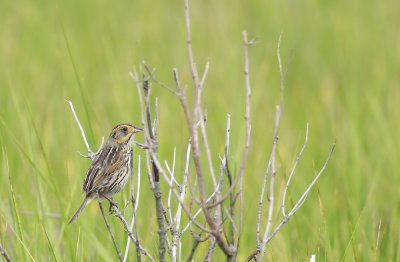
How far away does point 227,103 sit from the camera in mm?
6777

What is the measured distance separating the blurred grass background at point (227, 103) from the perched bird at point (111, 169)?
10cm

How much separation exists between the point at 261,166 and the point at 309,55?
266cm

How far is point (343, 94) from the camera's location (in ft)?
22.5

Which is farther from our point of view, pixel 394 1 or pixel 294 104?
pixel 394 1

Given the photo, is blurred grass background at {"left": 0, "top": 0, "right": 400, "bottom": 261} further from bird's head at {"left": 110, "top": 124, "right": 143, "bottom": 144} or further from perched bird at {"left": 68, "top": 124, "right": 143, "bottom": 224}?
bird's head at {"left": 110, "top": 124, "right": 143, "bottom": 144}

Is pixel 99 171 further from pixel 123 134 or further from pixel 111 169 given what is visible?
pixel 123 134

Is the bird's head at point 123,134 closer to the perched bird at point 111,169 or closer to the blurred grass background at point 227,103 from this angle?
the perched bird at point 111,169

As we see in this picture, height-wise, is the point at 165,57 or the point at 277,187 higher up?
the point at 165,57

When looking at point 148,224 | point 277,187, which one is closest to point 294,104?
point 277,187

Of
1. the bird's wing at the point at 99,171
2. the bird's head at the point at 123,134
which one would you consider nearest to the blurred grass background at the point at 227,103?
the bird's wing at the point at 99,171

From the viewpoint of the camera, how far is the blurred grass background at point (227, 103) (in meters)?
3.89

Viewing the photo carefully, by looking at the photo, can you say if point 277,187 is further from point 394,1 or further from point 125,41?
point 394,1

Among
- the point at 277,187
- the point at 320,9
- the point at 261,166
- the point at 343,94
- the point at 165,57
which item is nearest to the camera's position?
the point at 277,187

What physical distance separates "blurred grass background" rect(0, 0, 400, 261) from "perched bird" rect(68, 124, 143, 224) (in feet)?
0.32
